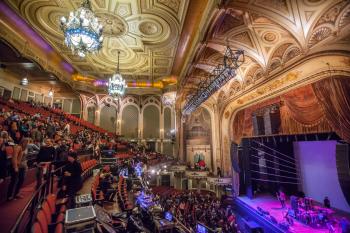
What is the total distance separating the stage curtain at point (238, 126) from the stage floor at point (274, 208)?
359 centimetres

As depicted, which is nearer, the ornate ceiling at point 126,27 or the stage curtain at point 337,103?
the stage curtain at point 337,103

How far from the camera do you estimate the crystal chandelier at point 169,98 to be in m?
15.6

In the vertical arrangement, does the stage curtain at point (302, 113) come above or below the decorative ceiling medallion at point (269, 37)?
below

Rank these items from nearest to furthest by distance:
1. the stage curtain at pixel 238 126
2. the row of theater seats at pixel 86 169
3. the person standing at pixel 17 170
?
the person standing at pixel 17 170
the row of theater seats at pixel 86 169
the stage curtain at pixel 238 126

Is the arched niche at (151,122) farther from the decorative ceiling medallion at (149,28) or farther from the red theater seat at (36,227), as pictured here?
the red theater seat at (36,227)

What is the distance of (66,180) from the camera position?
4.23 m

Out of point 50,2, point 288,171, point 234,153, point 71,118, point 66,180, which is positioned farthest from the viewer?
point 71,118

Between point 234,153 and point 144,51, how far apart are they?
892cm

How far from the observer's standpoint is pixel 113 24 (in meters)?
8.57

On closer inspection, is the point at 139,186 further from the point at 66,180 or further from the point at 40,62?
the point at 40,62

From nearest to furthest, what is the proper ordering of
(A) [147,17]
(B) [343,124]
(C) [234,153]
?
(B) [343,124] → (A) [147,17] → (C) [234,153]

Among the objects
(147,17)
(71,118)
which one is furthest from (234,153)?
(71,118)

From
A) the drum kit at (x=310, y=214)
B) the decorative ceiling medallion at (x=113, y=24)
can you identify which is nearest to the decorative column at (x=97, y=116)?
the decorative ceiling medallion at (x=113, y=24)

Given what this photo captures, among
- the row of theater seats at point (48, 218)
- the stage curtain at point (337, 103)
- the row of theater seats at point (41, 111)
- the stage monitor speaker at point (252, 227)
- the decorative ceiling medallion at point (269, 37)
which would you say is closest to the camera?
the row of theater seats at point (48, 218)
